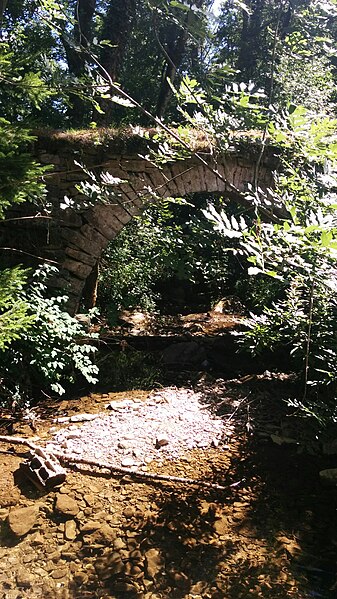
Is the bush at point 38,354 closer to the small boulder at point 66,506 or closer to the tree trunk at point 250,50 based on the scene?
the small boulder at point 66,506

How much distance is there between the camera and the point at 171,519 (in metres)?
2.53

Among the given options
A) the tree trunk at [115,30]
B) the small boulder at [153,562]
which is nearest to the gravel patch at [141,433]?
the small boulder at [153,562]

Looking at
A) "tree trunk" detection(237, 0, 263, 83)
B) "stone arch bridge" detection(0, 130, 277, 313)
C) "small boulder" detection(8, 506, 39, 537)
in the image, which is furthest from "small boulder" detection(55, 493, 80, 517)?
"tree trunk" detection(237, 0, 263, 83)

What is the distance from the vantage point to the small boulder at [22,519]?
236cm

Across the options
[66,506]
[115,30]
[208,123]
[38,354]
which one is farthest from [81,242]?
[115,30]

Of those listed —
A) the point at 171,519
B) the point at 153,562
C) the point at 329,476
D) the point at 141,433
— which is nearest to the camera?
the point at 153,562

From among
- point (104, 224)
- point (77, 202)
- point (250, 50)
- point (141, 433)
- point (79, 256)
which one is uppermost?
point (250, 50)

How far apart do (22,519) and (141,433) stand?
1149mm

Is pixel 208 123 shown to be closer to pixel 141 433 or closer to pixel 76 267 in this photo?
pixel 141 433

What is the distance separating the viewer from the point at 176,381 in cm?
463

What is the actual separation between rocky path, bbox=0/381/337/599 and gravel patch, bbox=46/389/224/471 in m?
0.01

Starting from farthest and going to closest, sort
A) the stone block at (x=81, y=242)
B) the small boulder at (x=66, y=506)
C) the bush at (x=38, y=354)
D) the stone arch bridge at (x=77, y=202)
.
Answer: the stone block at (x=81, y=242)
the stone arch bridge at (x=77, y=202)
the bush at (x=38, y=354)
the small boulder at (x=66, y=506)

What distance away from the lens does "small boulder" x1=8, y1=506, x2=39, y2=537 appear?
7.75 ft

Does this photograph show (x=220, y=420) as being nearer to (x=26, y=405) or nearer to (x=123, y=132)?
(x=26, y=405)
